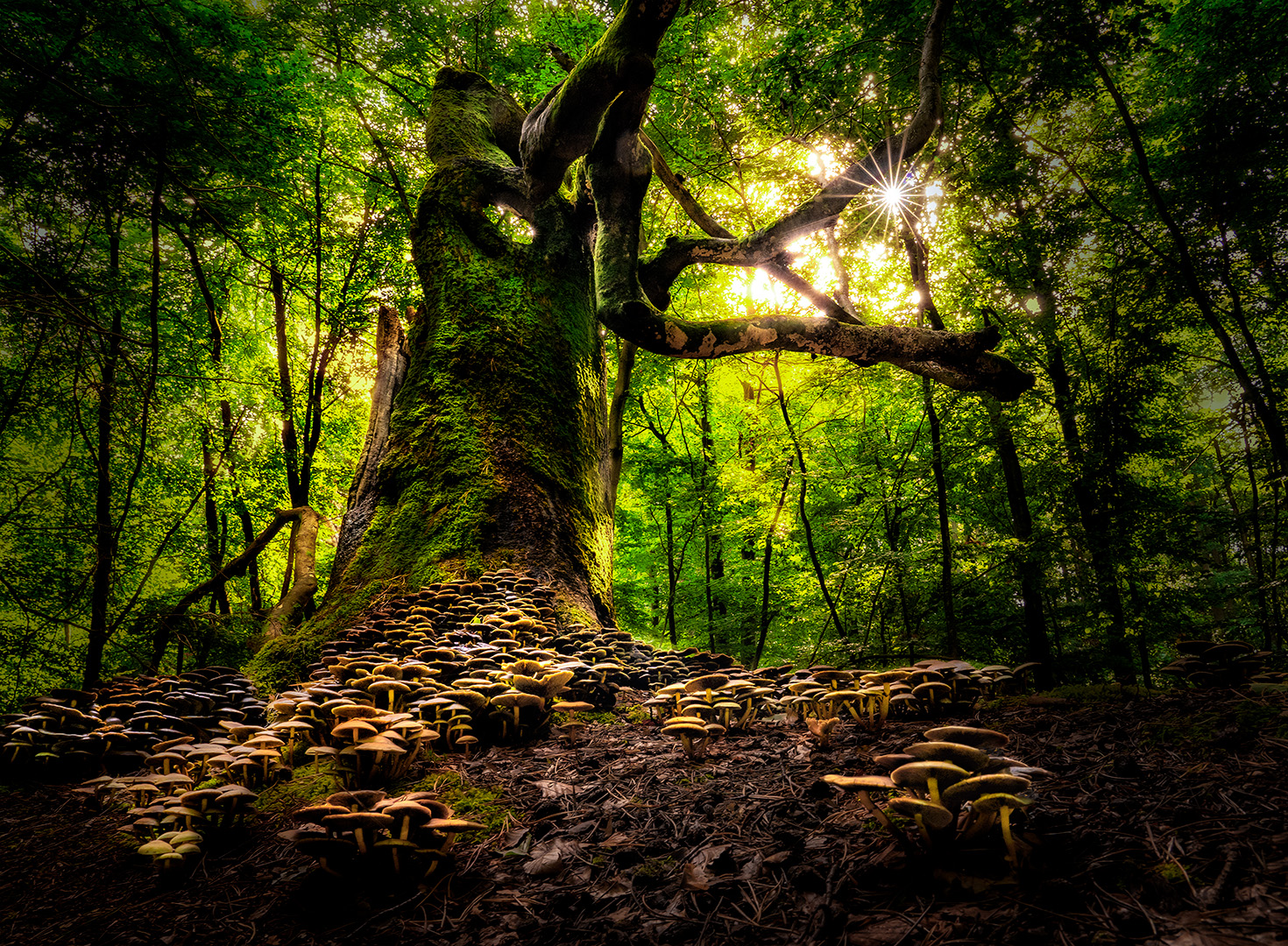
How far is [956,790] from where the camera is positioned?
1.36 metres

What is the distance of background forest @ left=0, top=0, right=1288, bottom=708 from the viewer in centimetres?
480

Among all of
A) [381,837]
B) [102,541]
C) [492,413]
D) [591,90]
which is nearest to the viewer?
[381,837]

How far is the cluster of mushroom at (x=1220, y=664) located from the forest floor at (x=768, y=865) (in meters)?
0.37

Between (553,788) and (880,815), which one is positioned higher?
(880,815)

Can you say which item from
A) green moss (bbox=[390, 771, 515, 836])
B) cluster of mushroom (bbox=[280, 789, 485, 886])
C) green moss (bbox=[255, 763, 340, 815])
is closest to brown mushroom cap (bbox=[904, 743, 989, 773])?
cluster of mushroom (bbox=[280, 789, 485, 886])

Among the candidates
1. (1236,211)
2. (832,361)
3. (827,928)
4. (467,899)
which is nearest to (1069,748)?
(827,928)

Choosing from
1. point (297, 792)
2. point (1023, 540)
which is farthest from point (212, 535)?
point (1023, 540)

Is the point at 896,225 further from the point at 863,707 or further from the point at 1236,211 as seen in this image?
the point at 863,707

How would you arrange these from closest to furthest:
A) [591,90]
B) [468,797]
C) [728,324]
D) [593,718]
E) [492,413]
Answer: [468,797] → [593,718] → [591,90] → [728,324] → [492,413]

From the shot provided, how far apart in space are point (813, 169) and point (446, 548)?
747 cm

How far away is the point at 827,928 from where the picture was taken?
1270mm

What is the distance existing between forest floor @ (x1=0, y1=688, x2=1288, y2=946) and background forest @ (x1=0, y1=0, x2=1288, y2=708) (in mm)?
3261

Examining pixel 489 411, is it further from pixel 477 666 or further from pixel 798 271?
pixel 798 271

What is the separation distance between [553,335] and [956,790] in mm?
5719
